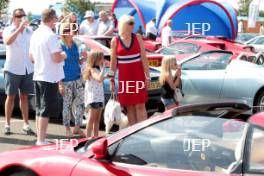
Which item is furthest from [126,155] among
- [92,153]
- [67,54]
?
[67,54]

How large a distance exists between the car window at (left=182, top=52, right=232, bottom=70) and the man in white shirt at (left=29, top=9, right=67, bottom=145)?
398 centimetres

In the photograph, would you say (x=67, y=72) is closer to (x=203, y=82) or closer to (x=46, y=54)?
(x=46, y=54)

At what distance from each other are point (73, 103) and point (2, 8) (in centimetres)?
4013

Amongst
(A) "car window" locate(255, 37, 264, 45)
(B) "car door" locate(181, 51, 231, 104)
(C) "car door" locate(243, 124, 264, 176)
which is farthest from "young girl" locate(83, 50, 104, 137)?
(A) "car window" locate(255, 37, 264, 45)

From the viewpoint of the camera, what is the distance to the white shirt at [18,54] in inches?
328

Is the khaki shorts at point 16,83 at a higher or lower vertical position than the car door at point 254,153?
lower

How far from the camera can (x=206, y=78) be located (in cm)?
1056

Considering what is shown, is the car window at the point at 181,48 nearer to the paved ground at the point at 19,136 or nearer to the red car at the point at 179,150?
the paved ground at the point at 19,136

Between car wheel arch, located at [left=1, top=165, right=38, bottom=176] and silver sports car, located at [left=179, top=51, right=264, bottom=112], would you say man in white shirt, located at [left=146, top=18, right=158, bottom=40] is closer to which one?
silver sports car, located at [left=179, top=51, right=264, bottom=112]

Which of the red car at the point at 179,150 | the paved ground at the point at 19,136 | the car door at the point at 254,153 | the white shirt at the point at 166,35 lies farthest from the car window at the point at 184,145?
the white shirt at the point at 166,35

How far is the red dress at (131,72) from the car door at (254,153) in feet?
12.3

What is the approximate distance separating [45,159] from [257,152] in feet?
5.44

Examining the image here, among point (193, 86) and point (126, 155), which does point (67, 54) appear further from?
point (126, 155)

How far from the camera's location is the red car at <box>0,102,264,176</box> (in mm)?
3871
